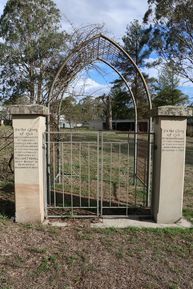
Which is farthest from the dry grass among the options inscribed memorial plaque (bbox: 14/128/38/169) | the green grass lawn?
inscribed memorial plaque (bbox: 14/128/38/169)

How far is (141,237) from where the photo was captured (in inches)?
148

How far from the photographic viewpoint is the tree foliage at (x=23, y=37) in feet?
74.2

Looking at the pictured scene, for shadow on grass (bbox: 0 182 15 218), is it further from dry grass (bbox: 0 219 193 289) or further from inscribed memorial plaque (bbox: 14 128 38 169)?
inscribed memorial plaque (bbox: 14 128 38 169)

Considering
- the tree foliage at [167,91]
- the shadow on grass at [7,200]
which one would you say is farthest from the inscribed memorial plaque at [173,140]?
the tree foliage at [167,91]

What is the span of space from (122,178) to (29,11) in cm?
2049

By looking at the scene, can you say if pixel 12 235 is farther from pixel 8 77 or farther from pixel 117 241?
pixel 8 77

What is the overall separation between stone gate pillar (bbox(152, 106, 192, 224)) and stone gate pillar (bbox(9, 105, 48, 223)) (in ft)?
5.46

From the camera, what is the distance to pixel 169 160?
4176 mm

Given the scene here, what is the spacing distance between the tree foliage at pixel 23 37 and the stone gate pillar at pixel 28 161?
62.4ft

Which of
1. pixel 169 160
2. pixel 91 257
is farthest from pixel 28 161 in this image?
pixel 169 160

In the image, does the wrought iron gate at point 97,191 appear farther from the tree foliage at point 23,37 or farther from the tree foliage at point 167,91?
the tree foliage at point 167,91

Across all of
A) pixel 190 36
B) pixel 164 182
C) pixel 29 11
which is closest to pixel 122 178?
pixel 164 182

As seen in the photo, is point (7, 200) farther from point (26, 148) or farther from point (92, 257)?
point (92, 257)

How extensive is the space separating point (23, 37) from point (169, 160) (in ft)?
72.4
